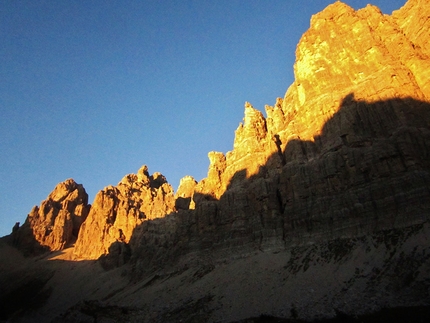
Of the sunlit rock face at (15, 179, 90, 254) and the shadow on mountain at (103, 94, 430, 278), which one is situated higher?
the sunlit rock face at (15, 179, 90, 254)

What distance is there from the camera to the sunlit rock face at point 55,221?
399 feet

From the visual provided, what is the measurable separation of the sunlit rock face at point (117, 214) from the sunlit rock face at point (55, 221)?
12699 mm

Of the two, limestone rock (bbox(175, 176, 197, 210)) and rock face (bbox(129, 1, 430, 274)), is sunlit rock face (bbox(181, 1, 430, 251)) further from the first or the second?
limestone rock (bbox(175, 176, 197, 210))

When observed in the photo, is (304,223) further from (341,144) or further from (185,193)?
(185,193)

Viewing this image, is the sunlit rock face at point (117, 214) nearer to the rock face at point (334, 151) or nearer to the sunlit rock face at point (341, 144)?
the rock face at point (334, 151)

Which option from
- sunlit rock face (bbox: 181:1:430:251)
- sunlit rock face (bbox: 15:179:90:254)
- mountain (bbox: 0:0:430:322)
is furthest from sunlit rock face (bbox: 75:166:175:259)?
sunlit rock face (bbox: 181:1:430:251)

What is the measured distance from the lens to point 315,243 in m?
57.3

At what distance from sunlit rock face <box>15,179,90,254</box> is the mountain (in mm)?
9726

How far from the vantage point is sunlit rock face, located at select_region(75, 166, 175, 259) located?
109688 millimetres

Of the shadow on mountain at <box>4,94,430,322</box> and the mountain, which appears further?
the shadow on mountain at <box>4,94,430,322</box>

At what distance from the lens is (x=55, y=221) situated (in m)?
128

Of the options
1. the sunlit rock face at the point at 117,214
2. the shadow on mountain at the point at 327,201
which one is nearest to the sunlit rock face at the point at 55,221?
the sunlit rock face at the point at 117,214

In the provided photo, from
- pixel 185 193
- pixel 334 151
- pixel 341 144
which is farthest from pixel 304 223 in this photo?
pixel 185 193

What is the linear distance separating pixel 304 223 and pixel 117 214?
7430 centimetres
